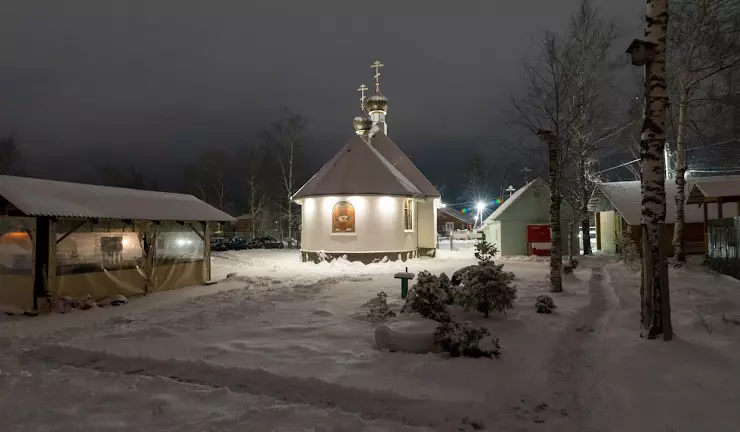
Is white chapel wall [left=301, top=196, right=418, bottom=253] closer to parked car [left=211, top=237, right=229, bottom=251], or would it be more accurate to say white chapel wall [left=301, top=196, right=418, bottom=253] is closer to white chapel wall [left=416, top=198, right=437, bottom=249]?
white chapel wall [left=416, top=198, right=437, bottom=249]

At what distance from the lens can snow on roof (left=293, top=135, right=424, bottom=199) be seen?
23281 millimetres

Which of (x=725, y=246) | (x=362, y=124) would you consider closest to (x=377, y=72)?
(x=362, y=124)

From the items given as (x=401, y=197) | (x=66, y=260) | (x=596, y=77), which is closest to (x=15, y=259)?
(x=66, y=260)

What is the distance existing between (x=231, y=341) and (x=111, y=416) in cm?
307

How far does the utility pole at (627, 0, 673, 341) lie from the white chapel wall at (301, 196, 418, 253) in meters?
16.0

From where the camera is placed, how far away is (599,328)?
8.71 metres

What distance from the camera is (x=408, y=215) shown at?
25219mm

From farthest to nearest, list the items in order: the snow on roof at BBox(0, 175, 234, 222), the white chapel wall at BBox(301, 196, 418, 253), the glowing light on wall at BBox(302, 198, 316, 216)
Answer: the glowing light on wall at BBox(302, 198, 316, 216) → the white chapel wall at BBox(301, 196, 418, 253) → the snow on roof at BBox(0, 175, 234, 222)

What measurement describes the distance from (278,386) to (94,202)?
10269mm

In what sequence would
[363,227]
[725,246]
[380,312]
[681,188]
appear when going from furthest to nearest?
[363,227] → [681,188] → [725,246] → [380,312]

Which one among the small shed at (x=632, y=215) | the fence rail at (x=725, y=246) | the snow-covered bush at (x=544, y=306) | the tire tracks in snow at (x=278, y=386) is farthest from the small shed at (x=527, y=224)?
the tire tracks in snow at (x=278, y=386)

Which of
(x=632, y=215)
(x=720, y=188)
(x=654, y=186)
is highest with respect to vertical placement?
(x=720, y=188)

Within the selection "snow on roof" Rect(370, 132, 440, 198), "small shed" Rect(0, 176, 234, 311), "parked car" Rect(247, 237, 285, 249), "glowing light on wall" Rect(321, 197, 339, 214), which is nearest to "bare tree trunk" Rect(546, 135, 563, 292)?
"small shed" Rect(0, 176, 234, 311)

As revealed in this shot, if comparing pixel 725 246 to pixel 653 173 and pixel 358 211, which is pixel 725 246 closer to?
pixel 653 173
